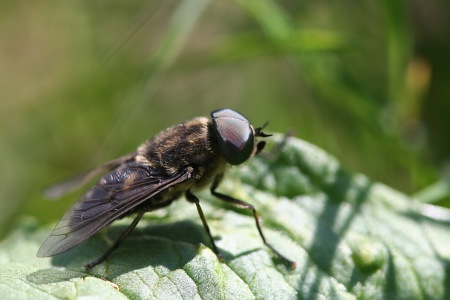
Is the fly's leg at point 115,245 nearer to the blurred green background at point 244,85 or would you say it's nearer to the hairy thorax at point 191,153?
the hairy thorax at point 191,153

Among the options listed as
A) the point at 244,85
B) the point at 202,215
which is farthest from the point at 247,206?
the point at 244,85

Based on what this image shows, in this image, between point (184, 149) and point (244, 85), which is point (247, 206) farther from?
point (244, 85)

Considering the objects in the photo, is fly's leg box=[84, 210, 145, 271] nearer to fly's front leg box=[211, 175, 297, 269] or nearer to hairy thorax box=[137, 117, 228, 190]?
hairy thorax box=[137, 117, 228, 190]

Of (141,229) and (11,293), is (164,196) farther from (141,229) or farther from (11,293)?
(11,293)

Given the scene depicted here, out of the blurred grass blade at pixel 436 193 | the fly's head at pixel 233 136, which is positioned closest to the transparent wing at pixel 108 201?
the fly's head at pixel 233 136

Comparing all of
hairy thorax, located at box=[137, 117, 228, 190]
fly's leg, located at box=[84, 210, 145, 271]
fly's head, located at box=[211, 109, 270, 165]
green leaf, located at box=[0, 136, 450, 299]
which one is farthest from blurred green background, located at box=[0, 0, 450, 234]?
fly's leg, located at box=[84, 210, 145, 271]

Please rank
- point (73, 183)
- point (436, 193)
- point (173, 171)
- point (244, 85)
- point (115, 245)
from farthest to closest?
point (244, 85) < point (436, 193) < point (73, 183) < point (173, 171) < point (115, 245)
